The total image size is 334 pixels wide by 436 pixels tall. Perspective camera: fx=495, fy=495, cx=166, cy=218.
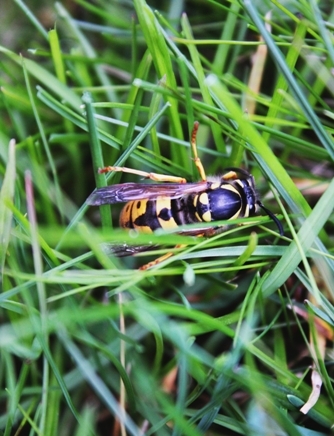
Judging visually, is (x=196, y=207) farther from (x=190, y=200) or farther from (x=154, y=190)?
(x=154, y=190)

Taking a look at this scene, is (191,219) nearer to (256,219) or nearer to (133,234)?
(256,219)

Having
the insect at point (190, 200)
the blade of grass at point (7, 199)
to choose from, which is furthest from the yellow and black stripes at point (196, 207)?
the blade of grass at point (7, 199)

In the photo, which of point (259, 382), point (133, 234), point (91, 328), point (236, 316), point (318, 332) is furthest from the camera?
point (91, 328)

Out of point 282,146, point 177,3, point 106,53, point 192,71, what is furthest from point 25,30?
point 282,146

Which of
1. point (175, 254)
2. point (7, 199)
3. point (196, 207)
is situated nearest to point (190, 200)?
point (196, 207)

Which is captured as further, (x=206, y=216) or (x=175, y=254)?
(x=206, y=216)

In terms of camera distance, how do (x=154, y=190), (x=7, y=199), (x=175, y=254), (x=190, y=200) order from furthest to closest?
(x=190, y=200), (x=154, y=190), (x=175, y=254), (x=7, y=199)

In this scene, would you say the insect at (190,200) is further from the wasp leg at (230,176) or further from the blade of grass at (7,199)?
the blade of grass at (7,199)

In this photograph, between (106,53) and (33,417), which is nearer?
(33,417)
